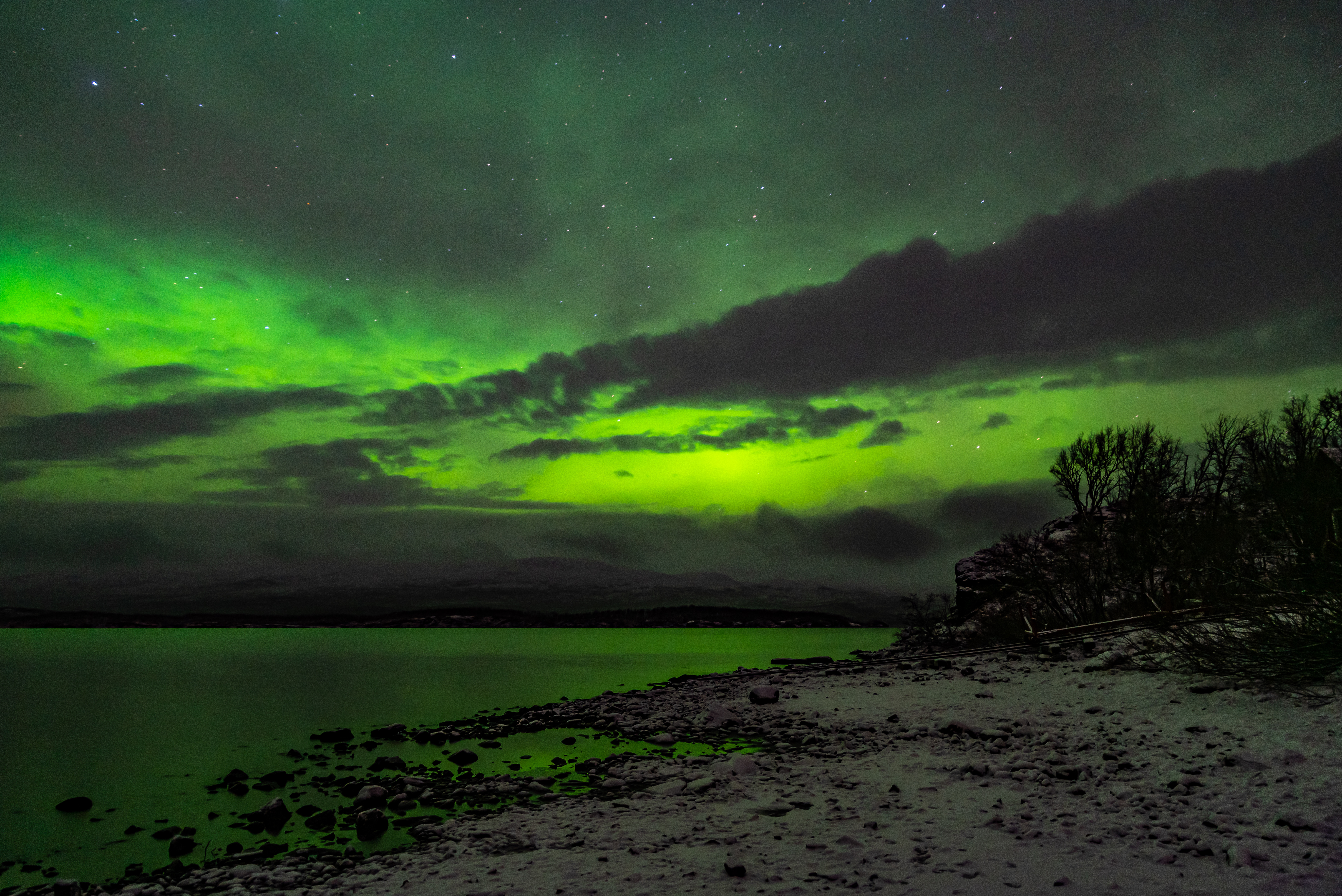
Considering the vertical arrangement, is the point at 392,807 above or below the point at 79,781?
above

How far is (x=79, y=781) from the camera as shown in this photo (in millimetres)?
17906

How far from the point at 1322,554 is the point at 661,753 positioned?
46.9ft

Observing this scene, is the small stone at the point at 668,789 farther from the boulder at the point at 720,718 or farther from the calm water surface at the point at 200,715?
the boulder at the point at 720,718

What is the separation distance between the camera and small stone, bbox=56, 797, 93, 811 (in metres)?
14.8

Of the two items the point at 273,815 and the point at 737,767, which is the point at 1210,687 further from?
the point at 273,815

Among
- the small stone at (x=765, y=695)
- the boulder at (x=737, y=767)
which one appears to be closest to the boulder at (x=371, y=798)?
the boulder at (x=737, y=767)

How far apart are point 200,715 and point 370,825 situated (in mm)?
26606

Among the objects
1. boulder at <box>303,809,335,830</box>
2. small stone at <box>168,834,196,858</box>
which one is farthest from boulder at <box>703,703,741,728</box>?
small stone at <box>168,834,196,858</box>

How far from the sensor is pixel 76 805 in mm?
14914

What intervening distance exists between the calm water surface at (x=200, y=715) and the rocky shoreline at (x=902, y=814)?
1974mm

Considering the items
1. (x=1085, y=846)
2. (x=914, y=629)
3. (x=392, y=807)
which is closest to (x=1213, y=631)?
(x=1085, y=846)

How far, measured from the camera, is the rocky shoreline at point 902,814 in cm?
673

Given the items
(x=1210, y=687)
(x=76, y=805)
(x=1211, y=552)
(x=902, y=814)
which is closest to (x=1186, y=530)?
(x=1211, y=552)

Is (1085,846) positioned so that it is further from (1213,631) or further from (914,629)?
(914,629)
